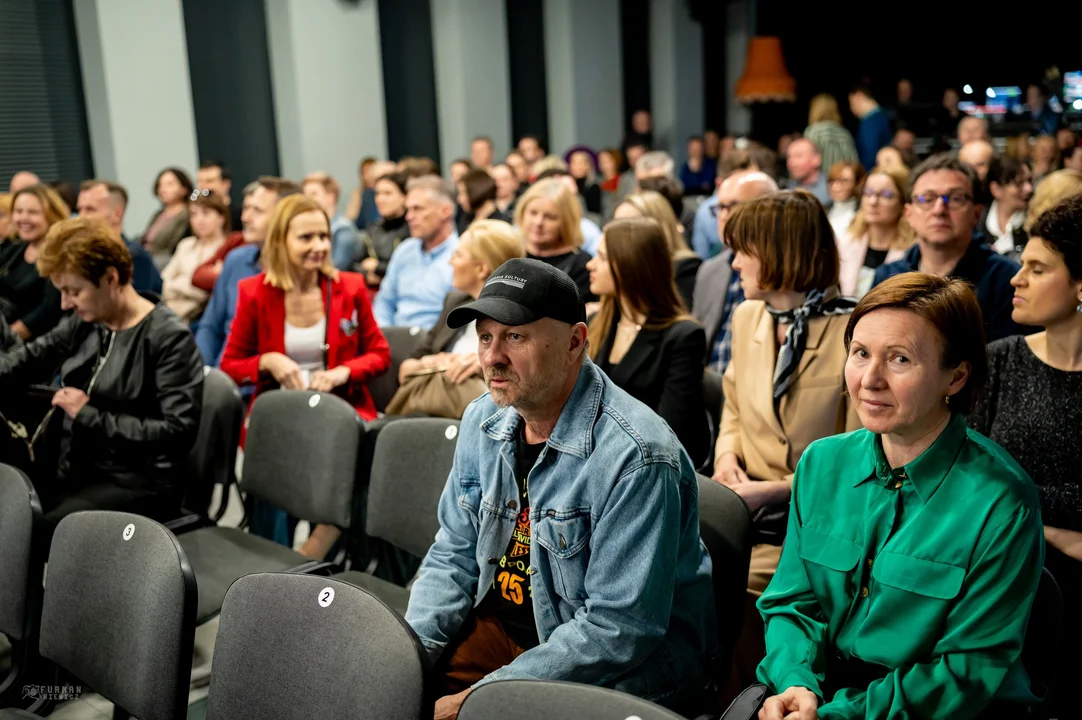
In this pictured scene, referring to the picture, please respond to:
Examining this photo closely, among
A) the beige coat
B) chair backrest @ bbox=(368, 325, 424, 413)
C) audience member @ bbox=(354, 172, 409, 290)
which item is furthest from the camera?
audience member @ bbox=(354, 172, 409, 290)

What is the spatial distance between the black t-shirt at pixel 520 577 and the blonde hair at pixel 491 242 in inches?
64.1

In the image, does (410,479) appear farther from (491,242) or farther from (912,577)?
(912,577)

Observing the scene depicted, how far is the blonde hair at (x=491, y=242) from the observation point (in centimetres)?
351

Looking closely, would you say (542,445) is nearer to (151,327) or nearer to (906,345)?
(906,345)

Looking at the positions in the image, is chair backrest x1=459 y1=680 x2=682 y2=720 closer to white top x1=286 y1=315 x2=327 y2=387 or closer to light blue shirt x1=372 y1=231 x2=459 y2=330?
white top x1=286 y1=315 x2=327 y2=387

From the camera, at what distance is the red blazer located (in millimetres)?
3547

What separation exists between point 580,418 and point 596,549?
25 cm

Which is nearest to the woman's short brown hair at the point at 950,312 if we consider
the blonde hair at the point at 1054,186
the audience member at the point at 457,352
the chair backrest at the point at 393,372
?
the audience member at the point at 457,352

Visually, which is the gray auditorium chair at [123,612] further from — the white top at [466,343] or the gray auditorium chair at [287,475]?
the white top at [466,343]

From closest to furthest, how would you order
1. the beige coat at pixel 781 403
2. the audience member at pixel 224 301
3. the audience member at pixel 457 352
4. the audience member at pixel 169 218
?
the beige coat at pixel 781 403 → the audience member at pixel 457 352 → the audience member at pixel 224 301 → the audience member at pixel 169 218

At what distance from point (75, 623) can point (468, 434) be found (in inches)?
35.5

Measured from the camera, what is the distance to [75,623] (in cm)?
197

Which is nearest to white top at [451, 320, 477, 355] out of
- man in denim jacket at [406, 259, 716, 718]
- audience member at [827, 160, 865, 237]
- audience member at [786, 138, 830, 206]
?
man in denim jacket at [406, 259, 716, 718]

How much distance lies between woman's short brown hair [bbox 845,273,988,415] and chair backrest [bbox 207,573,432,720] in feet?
3.25
